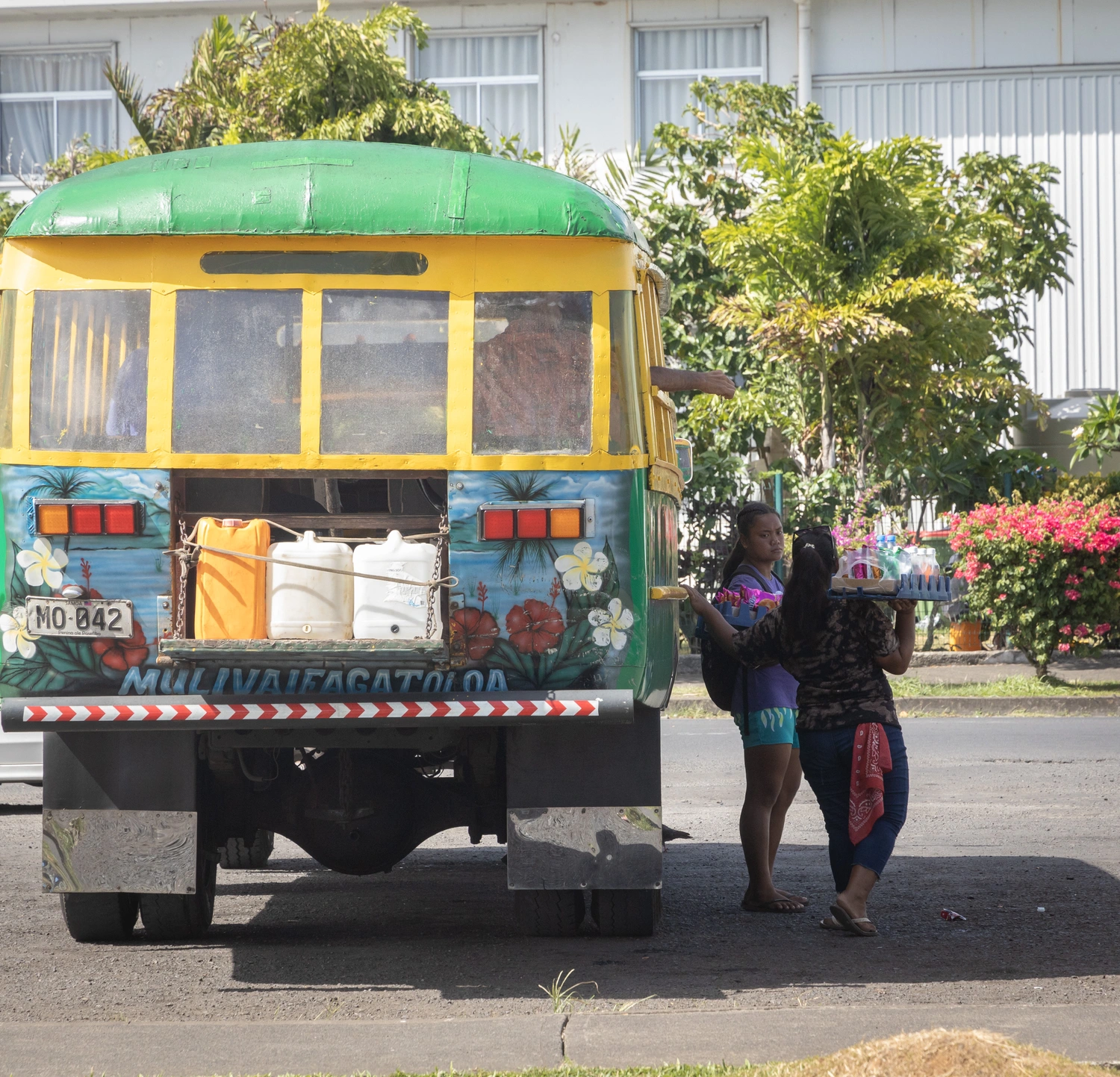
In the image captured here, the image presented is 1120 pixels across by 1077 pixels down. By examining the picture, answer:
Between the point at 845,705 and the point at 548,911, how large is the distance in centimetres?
147

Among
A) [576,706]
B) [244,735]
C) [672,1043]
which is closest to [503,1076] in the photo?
[672,1043]

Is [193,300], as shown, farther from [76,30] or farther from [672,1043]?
[76,30]

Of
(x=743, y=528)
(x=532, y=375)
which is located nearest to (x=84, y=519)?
(x=532, y=375)

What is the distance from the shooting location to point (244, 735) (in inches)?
224

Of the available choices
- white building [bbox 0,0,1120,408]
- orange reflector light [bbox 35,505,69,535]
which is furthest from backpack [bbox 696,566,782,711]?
white building [bbox 0,0,1120,408]

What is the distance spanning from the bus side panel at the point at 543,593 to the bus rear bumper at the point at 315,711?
90 mm

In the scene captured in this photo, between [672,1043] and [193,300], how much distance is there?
2.97 m

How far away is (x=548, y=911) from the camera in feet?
20.6

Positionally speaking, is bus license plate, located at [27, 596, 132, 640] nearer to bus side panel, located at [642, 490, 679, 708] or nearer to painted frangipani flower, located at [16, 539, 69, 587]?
painted frangipani flower, located at [16, 539, 69, 587]

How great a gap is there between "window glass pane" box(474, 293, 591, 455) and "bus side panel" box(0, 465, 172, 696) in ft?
3.85

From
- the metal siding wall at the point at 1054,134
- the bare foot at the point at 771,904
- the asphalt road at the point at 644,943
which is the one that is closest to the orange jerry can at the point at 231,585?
the asphalt road at the point at 644,943

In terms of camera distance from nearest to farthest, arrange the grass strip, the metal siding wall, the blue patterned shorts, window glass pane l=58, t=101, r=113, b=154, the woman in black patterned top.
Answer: the grass strip, the woman in black patterned top, the blue patterned shorts, the metal siding wall, window glass pane l=58, t=101, r=113, b=154

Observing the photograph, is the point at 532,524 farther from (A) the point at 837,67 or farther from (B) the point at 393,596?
(A) the point at 837,67

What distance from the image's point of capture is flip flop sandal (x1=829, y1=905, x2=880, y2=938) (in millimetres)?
6285
